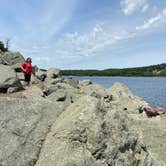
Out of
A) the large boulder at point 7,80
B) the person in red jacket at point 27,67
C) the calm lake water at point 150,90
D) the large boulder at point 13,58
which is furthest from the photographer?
the calm lake water at point 150,90

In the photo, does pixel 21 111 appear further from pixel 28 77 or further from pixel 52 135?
pixel 28 77

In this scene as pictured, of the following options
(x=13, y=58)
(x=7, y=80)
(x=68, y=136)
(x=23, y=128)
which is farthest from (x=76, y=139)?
(x=13, y=58)

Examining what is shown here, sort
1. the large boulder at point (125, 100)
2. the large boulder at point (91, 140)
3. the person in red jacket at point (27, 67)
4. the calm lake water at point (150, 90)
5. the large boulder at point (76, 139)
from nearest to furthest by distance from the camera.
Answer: the large boulder at point (76, 139), the large boulder at point (91, 140), the large boulder at point (125, 100), the person in red jacket at point (27, 67), the calm lake water at point (150, 90)

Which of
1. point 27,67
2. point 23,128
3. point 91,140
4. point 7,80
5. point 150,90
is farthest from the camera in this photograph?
point 150,90

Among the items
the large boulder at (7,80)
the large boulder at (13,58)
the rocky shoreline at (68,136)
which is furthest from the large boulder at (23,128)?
the large boulder at (13,58)

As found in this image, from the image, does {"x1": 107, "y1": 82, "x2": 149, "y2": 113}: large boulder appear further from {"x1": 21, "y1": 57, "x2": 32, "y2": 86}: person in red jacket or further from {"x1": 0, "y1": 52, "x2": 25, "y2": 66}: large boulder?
{"x1": 0, "y1": 52, "x2": 25, "y2": 66}: large boulder

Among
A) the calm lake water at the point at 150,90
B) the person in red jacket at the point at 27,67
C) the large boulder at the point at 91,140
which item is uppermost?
the person in red jacket at the point at 27,67

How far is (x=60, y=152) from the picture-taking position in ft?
29.1

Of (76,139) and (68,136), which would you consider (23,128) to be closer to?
(68,136)

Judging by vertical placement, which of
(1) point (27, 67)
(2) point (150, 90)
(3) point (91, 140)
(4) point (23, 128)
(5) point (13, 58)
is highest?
(5) point (13, 58)

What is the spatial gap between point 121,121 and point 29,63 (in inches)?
797

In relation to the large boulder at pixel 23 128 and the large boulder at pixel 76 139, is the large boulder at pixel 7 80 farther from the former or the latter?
the large boulder at pixel 76 139

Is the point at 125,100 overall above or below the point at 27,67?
below

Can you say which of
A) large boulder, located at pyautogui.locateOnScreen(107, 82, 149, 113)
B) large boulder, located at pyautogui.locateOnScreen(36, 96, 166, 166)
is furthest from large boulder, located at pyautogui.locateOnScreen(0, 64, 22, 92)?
large boulder, located at pyautogui.locateOnScreen(36, 96, 166, 166)
